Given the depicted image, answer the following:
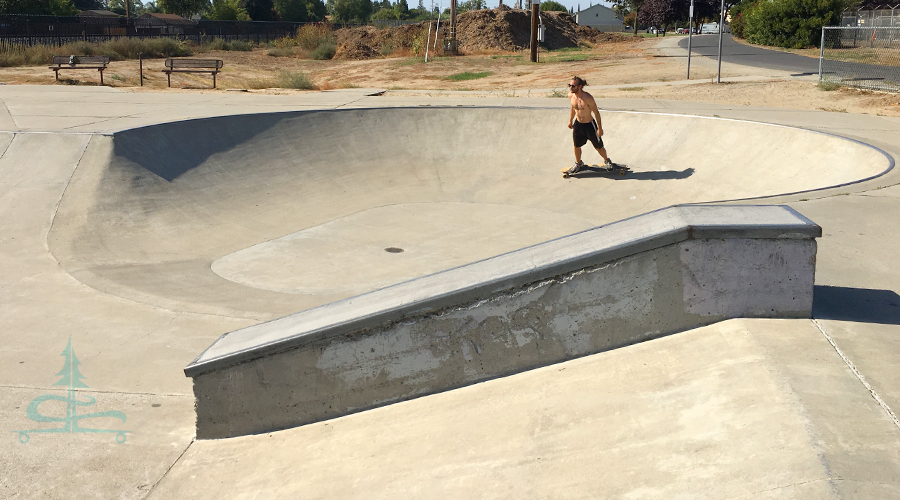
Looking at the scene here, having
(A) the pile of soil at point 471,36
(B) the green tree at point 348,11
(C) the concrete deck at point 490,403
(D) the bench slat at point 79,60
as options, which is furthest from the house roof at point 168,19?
(C) the concrete deck at point 490,403

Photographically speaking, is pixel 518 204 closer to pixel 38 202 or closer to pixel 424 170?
pixel 424 170

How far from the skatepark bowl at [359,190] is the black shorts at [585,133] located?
827 millimetres

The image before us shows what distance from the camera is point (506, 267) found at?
411cm

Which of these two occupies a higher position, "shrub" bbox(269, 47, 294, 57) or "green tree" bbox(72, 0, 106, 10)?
"green tree" bbox(72, 0, 106, 10)

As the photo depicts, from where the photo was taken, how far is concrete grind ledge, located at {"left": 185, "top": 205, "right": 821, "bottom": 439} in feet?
12.6

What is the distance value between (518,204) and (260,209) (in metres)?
4.24

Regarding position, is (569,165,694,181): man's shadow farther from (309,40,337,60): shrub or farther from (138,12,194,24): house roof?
(138,12,194,24): house roof

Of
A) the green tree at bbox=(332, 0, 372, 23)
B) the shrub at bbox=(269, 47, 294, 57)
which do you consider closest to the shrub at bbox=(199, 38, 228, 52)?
Answer: the shrub at bbox=(269, 47, 294, 57)

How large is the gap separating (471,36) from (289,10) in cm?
6448

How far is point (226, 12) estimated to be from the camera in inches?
3137

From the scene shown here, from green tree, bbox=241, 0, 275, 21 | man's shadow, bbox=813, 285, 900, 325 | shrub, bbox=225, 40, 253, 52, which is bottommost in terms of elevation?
man's shadow, bbox=813, 285, 900, 325

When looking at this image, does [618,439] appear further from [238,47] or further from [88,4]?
[88,4]

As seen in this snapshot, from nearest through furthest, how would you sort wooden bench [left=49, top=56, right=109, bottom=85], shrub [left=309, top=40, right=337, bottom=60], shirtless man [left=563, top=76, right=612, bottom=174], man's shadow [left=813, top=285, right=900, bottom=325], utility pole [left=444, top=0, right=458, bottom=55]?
man's shadow [left=813, top=285, right=900, bottom=325]
shirtless man [left=563, top=76, right=612, bottom=174]
wooden bench [left=49, top=56, right=109, bottom=85]
utility pole [left=444, top=0, right=458, bottom=55]
shrub [left=309, top=40, right=337, bottom=60]

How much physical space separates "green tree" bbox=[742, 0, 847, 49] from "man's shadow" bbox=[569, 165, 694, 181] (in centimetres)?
2594
